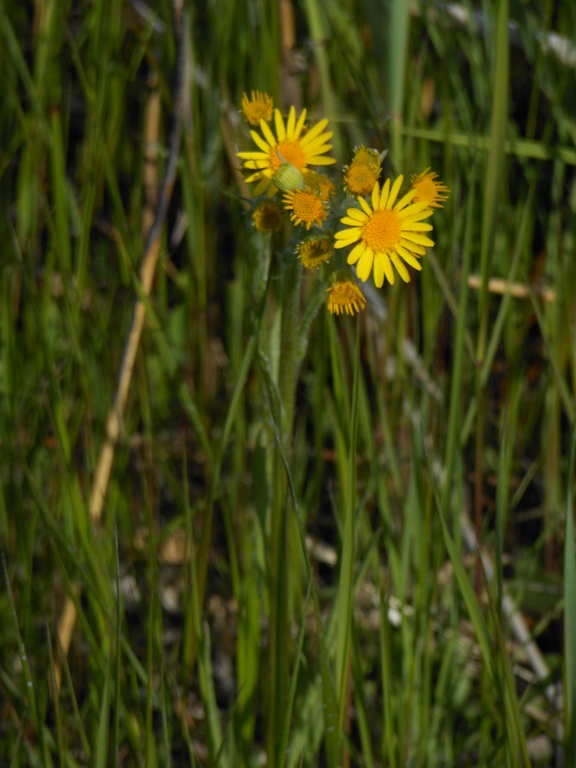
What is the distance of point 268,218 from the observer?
2.32 ft

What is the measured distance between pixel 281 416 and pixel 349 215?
21cm

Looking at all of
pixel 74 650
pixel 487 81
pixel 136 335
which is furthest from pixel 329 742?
pixel 487 81

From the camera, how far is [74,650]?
45.9 inches

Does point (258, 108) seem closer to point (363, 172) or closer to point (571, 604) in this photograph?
point (363, 172)

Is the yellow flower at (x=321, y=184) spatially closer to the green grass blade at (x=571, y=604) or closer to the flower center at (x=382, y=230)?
the flower center at (x=382, y=230)

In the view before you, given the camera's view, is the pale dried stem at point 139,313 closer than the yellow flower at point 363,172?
No

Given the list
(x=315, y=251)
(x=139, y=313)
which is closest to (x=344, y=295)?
(x=315, y=251)

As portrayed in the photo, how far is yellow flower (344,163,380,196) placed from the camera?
65cm

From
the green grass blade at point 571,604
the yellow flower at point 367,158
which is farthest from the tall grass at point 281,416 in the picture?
the yellow flower at point 367,158

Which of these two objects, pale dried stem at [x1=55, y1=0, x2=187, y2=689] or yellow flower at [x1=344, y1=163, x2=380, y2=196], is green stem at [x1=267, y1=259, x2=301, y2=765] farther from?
pale dried stem at [x1=55, y1=0, x2=187, y2=689]

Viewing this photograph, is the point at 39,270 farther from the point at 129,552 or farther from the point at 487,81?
the point at 487,81

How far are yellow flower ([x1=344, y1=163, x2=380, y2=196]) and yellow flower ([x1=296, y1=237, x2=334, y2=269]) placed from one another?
0.05 metres

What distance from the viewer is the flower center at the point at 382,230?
25.1 inches

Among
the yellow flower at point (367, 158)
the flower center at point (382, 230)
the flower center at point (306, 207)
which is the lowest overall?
the flower center at point (382, 230)
